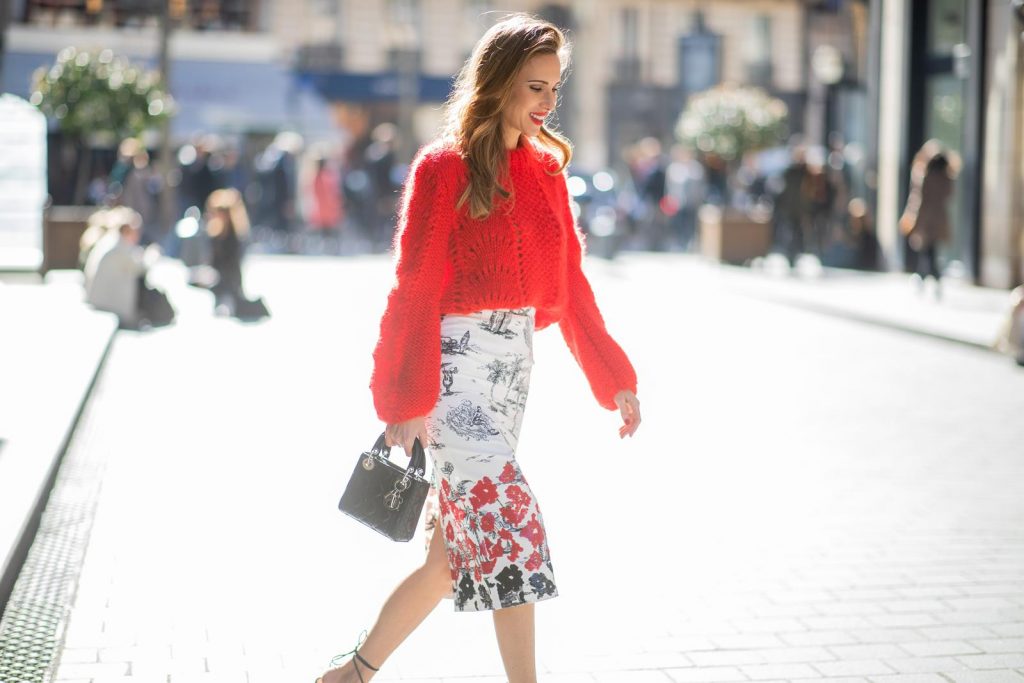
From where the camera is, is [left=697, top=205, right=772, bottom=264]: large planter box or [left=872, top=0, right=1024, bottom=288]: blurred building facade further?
[left=697, top=205, right=772, bottom=264]: large planter box

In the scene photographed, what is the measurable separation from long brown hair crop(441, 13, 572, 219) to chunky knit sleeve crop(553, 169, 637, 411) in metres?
0.32

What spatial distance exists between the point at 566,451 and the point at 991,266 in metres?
12.4

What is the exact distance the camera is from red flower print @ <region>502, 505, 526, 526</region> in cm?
348

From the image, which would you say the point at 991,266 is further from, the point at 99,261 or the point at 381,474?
the point at 381,474

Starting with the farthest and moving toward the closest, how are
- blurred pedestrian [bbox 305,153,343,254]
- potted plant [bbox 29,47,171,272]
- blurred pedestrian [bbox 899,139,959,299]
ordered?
blurred pedestrian [bbox 305,153,343,254], potted plant [bbox 29,47,171,272], blurred pedestrian [bbox 899,139,959,299]

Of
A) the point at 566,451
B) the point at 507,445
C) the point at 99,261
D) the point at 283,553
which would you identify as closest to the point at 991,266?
the point at 99,261

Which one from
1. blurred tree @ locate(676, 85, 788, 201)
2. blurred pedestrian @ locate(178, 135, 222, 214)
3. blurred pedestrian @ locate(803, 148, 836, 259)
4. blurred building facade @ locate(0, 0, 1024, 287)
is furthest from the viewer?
blurred pedestrian @ locate(178, 135, 222, 214)

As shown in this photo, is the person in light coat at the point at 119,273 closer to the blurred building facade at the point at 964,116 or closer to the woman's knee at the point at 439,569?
the blurred building facade at the point at 964,116

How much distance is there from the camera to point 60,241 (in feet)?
67.4

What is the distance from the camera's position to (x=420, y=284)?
349 centimetres

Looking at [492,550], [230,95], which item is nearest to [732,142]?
[230,95]

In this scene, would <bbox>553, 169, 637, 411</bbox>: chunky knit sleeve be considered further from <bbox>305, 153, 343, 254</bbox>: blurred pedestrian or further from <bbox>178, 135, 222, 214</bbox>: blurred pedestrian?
<bbox>305, 153, 343, 254</bbox>: blurred pedestrian

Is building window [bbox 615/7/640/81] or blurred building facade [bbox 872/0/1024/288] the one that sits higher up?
building window [bbox 615/7/640/81]

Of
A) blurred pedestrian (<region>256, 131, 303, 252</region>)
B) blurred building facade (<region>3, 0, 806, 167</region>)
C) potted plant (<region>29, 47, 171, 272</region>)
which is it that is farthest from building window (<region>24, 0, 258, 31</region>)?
potted plant (<region>29, 47, 171, 272</region>)
